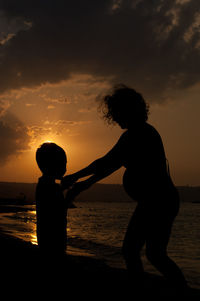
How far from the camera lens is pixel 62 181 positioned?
3.00 metres

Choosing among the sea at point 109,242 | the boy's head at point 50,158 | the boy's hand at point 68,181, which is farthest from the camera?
the sea at point 109,242

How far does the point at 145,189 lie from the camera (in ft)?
9.34

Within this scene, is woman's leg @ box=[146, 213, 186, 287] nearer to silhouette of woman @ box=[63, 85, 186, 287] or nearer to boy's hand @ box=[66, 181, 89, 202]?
silhouette of woman @ box=[63, 85, 186, 287]

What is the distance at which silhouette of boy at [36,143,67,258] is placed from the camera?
2.84 metres

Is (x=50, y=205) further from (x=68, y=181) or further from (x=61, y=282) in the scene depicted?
(x=61, y=282)

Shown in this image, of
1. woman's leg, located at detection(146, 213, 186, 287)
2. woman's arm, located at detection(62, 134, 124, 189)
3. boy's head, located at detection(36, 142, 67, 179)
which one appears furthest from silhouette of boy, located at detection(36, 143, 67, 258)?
woman's leg, located at detection(146, 213, 186, 287)

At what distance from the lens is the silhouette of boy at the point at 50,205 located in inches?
112

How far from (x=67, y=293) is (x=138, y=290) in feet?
3.93

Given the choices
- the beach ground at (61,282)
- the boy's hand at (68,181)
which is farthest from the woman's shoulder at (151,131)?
the beach ground at (61,282)

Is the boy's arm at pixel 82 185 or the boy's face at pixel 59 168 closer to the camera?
the boy's arm at pixel 82 185

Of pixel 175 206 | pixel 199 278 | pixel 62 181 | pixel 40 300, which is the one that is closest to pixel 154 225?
pixel 175 206

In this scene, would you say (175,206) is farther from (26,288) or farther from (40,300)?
(26,288)

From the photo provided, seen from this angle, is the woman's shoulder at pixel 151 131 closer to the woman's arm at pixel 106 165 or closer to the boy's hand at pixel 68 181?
the woman's arm at pixel 106 165

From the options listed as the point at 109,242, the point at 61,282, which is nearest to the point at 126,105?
the point at 61,282
